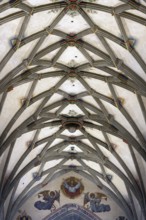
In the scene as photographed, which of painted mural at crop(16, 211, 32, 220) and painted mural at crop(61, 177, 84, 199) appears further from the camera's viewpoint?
painted mural at crop(61, 177, 84, 199)

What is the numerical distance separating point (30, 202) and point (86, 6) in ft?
65.5

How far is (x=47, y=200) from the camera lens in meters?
35.8

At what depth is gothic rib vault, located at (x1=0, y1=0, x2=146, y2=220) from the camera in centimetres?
2102

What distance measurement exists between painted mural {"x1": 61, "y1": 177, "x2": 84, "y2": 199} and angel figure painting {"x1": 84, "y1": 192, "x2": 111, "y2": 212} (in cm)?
77

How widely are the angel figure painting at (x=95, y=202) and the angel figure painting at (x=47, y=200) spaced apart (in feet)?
7.81

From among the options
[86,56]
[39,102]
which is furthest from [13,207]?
[86,56]

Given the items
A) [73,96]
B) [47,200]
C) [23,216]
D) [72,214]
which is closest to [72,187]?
[72,214]

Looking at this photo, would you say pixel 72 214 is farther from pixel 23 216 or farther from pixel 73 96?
pixel 73 96

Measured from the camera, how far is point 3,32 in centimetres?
2109

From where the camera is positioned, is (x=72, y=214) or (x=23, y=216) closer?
(x=23, y=216)

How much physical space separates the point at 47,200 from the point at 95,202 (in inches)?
154

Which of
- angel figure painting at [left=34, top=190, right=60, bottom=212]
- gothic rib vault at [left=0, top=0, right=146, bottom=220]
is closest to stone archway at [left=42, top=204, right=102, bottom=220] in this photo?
angel figure painting at [left=34, top=190, right=60, bottom=212]

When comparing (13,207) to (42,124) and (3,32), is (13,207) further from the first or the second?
(3,32)

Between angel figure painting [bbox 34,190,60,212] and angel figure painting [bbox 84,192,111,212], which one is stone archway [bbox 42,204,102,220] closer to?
angel figure painting [bbox 84,192,111,212]
